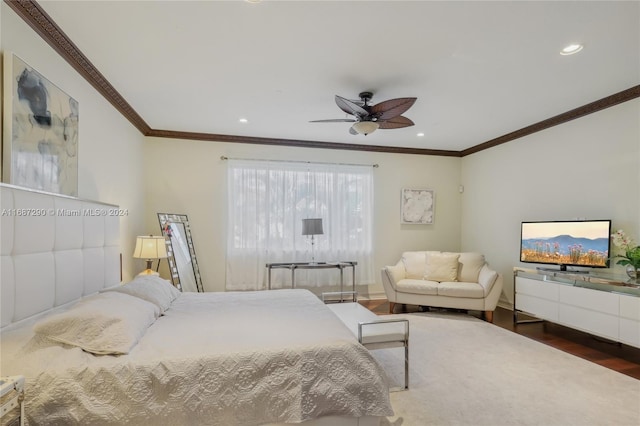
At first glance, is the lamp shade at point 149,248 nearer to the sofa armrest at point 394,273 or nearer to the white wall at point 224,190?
the white wall at point 224,190

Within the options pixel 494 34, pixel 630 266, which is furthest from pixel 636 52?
pixel 630 266

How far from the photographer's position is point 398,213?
579 centimetres

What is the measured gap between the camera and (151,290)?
2459mm

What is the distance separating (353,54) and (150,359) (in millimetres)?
2512

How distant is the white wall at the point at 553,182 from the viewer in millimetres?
3443

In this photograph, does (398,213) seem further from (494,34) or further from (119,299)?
(119,299)

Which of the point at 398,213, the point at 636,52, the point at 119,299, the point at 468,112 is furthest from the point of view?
the point at 398,213

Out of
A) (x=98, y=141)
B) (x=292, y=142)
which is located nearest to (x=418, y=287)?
(x=292, y=142)

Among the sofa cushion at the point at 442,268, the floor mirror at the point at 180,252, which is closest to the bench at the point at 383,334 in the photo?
the sofa cushion at the point at 442,268

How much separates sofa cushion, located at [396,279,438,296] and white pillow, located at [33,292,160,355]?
3.54 m

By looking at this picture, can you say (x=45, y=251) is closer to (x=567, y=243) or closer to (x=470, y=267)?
(x=470, y=267)

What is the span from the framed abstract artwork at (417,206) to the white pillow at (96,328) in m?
4.73

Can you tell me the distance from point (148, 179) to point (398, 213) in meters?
4.11

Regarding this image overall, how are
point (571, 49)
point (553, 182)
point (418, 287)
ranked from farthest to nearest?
point (418, 287) < point (553, 182) < point (571, 49)
